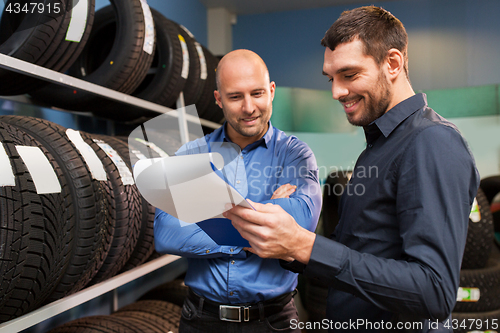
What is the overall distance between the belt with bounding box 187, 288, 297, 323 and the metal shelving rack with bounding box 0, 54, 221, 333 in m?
0.53

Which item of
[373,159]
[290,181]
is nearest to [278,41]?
[290,181]

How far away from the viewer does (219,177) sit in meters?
0.66

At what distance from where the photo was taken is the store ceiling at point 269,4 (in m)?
4.54

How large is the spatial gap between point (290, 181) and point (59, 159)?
3.13ft

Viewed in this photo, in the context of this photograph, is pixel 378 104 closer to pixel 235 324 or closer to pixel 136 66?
pixel 235 324

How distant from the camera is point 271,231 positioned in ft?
2.53

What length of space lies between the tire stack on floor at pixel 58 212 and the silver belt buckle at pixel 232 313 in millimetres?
604

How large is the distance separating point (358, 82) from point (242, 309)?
97cm

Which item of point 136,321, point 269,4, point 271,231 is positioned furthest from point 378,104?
point 269,4

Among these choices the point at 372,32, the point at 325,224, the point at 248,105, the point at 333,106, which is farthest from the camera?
the point at 333,106

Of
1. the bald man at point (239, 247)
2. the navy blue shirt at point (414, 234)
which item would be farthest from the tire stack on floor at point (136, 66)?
the navy blue shirt at point (414, 234)

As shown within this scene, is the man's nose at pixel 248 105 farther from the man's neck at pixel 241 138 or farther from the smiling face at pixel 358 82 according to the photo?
Result: the smiling face at pixel 358 82

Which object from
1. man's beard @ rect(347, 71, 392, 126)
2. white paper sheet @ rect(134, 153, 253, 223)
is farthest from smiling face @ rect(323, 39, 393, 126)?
white paper sheet @ rect(134, 153, 253, 223)

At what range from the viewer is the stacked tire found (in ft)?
5.87
